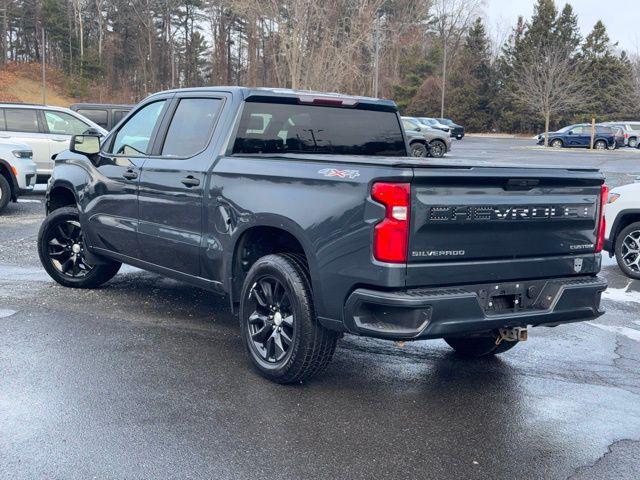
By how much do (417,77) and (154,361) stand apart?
72.9m

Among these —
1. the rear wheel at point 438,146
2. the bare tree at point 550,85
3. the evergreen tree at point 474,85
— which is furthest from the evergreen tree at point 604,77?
the rear wheel at point 438,146

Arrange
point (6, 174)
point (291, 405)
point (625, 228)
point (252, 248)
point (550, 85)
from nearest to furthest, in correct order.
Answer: point (291, 405) → point (252, 248) → point (625, 228) → point (6, 174) → point (550, 85)

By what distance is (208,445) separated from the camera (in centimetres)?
393

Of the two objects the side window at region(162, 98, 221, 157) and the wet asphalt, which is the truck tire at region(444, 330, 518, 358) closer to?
the wet asphalt

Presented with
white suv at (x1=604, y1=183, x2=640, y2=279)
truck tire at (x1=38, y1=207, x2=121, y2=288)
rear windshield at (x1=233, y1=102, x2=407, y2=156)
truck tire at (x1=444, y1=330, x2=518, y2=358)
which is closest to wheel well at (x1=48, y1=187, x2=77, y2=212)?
truck tire at (x1=38, y1=207, x2=121, y2=288)

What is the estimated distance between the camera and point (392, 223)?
4.03 meters

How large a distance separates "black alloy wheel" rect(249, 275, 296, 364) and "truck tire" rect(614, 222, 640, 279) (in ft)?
19.1

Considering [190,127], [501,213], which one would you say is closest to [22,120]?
[190,127]

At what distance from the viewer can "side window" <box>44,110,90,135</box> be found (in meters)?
15.8

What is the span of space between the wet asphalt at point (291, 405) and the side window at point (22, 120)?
10023 millimetres

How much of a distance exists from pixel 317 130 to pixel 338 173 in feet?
5.23

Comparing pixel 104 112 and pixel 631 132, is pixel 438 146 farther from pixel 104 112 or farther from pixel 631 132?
pixel 631 132

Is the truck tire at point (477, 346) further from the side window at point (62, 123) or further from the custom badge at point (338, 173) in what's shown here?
the side window at point (62, 123)

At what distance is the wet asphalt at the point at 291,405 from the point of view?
12.4ft
